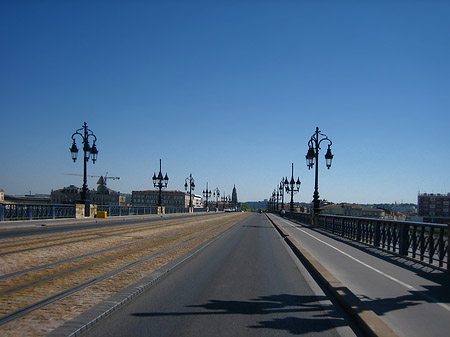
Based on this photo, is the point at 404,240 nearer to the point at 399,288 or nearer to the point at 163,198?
the point at 399,288

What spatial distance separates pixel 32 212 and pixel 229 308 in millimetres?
26119

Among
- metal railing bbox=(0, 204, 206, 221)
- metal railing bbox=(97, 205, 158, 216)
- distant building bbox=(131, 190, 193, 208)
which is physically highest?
metal railing bbox=(0, 204, 206, 221)

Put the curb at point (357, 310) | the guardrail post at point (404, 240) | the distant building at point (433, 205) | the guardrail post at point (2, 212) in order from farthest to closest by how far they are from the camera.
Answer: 1. the distant building at point (433, 205)
2. the guardrail post at point (2, 212)
3. the guardrail post at point (404, 240)
4. the curb at point (357, 310)

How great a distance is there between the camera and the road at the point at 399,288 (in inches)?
221

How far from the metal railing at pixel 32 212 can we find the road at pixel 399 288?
21.8 meters

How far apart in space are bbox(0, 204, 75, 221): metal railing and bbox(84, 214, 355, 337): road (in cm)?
2120

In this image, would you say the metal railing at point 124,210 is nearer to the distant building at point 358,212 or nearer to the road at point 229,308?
the distant building at point 358,212

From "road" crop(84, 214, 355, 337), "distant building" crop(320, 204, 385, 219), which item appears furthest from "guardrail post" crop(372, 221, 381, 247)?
"road" crop(84, 214, 355, 337)

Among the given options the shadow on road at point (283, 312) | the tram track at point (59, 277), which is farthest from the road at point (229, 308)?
the tram track at point (59, 277)

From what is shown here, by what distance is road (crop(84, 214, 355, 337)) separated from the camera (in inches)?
206

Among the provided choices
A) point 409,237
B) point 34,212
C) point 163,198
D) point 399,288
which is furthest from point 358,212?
point 163,198

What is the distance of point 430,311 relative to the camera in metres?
6.26

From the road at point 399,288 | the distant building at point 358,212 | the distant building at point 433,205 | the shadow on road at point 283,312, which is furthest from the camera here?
the distant building at point 433,205

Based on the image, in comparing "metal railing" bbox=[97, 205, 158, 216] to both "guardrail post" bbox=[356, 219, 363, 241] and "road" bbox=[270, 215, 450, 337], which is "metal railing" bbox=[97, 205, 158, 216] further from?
"road" bbox=[270, 215, 450, 337]
